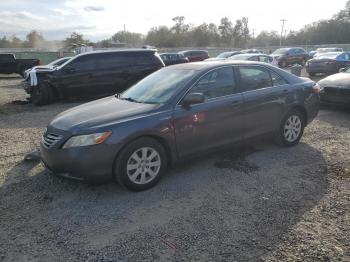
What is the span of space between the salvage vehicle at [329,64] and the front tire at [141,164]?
54.7 feet

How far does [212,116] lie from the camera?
198 inches

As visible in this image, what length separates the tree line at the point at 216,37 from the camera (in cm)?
7050

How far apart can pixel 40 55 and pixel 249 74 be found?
33.2m

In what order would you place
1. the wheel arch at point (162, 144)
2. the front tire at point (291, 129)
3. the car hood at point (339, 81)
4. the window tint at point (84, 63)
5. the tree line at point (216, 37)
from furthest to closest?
the tree line at point (216, 37) < the window tint at point (84, 63) < the car hood at point (339, 81) < the front tire at point (291, 129) < the wheel arch at point (162, 144)

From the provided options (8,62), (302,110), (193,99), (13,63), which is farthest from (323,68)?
(8,62)

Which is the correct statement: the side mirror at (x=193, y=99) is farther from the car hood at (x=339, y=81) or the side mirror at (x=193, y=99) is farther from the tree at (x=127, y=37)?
the tree at (x=127, y=37)

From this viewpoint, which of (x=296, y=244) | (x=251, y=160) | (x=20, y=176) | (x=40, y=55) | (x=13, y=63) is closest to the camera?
(x=296, y=244)

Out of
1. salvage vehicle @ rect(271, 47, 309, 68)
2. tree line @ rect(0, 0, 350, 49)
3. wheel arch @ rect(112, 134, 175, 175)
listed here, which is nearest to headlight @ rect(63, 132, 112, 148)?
wheel arch @ rect(112, 134, 175, 175)

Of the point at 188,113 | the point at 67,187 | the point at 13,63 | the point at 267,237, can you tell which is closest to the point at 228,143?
the point at 188,113

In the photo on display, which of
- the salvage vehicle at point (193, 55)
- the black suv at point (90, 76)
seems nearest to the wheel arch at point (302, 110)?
the black suv at point (90, 76)

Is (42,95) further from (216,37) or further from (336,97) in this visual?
(216,37)

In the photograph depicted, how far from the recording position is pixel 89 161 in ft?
13.7

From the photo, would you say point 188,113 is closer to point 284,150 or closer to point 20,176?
point 284,150

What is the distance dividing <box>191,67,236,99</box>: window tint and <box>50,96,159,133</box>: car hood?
79 centimetres
